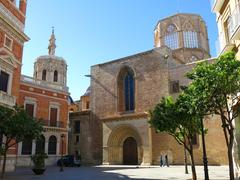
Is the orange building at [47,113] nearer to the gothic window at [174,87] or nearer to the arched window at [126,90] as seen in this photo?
the arched window at [126,90]

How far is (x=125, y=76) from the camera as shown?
3359 cm

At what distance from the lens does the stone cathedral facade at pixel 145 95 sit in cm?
2695

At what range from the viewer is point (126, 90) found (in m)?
32.9

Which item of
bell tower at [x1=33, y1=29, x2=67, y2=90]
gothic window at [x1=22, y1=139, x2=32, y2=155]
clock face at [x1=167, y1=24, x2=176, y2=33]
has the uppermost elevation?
clock face at [x1=167, y1=24, x2=176, y2=33]

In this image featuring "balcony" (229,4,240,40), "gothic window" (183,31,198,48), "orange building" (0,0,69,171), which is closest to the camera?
"balcony" (229,4,240,40)

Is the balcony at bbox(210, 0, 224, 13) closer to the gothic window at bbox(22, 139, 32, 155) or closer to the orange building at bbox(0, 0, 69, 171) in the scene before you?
the orange building at bbox(0, 0, 69, 171)

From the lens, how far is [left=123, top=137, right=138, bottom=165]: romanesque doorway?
2984cm

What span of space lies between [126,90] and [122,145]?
22.2ft

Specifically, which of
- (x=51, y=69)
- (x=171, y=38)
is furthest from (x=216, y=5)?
(x=51, y=69)

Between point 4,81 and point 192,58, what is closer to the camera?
point 4,81

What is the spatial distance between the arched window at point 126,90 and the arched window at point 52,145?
344 inches

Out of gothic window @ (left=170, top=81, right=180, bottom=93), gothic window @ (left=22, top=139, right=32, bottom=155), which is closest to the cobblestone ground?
gothic window @ (left=22, top=139, right=32, bottom=155)

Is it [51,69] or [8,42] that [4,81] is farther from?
[51,69]

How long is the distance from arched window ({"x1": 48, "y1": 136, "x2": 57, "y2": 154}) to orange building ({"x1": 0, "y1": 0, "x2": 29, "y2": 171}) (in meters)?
10.3
